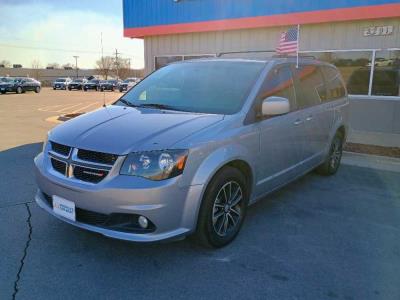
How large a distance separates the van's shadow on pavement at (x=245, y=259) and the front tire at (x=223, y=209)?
0.47 ft

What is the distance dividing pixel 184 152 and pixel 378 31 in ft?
26.6

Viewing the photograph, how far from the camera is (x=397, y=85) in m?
9.52

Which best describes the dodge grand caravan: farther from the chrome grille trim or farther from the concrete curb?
the concrete curb

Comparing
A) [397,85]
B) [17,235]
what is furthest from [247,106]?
[397,85]

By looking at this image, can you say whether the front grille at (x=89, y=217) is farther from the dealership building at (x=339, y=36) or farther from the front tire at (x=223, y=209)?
the dealership building at (x=339, y=36)

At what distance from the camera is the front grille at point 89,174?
320 cm

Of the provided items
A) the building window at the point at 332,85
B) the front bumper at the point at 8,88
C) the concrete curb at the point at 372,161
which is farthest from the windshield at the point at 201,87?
the front bumper at the point at 8,88

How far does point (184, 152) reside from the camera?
10.6 feet

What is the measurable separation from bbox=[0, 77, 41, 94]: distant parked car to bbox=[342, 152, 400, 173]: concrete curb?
35068 mm

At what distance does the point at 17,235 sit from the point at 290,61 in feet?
12.3

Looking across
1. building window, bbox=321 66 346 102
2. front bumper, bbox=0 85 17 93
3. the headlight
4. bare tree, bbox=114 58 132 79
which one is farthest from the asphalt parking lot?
bare tree, bbox=114 58 132 79

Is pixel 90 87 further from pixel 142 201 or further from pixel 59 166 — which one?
pixel 142 201

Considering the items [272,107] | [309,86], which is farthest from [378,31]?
[272,107]

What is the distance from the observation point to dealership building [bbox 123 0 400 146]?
934 centimetres
